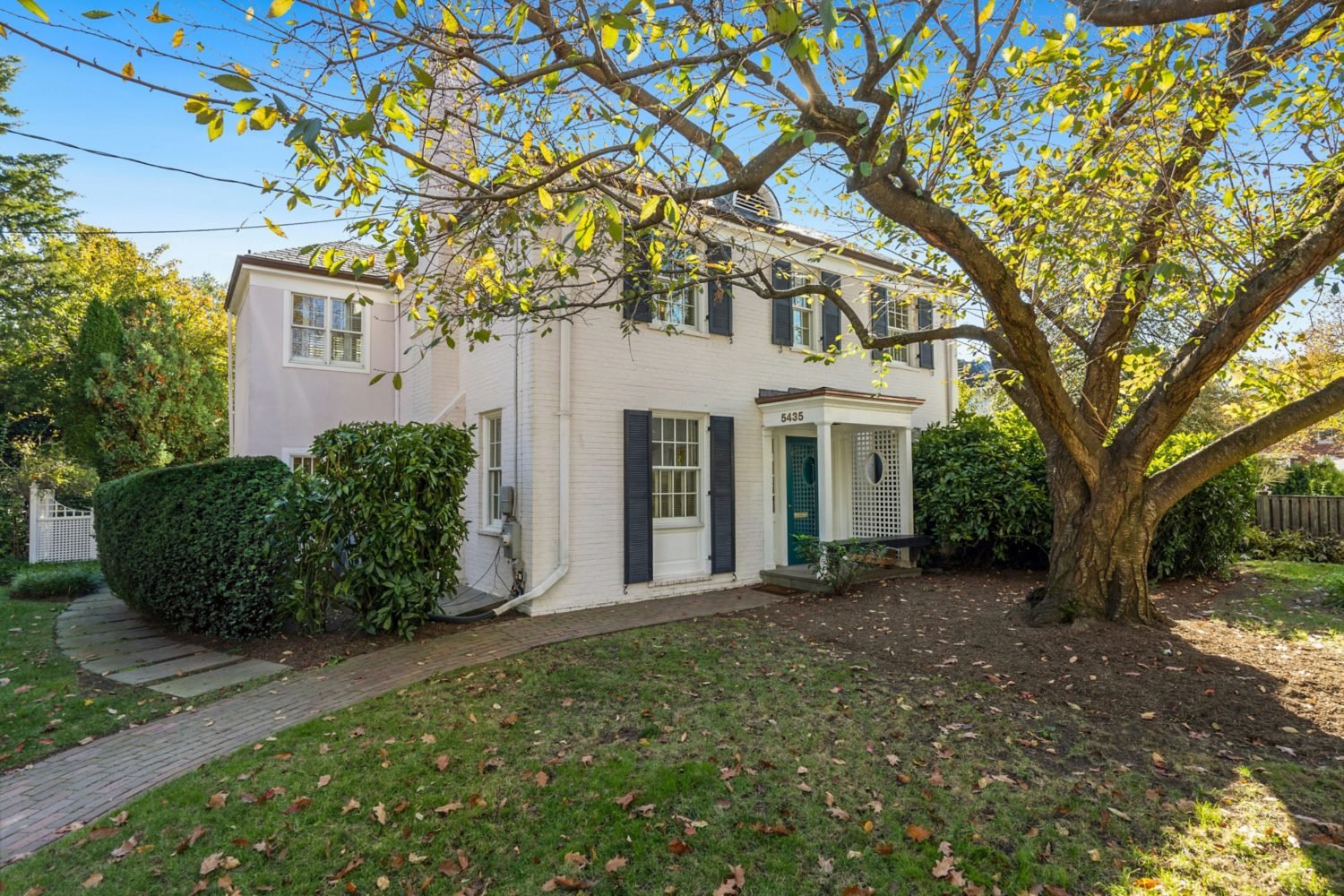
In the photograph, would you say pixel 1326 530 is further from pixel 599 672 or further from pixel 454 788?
pixel 454 788

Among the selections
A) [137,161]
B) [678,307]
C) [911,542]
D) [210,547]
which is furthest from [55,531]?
[911,542]

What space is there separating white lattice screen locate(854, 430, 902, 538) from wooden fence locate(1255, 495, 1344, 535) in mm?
7118

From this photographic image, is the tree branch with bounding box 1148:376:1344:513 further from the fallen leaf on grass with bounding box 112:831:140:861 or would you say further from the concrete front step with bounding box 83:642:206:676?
the concrete front step with bounding box 83:642:206:676

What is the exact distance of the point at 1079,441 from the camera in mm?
6434

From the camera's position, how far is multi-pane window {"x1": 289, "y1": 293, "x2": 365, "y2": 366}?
1179 centimetres

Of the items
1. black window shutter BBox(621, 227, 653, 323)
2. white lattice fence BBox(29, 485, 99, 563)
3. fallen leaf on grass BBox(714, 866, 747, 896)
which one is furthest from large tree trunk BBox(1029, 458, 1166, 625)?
white lattice fence BBox(29, 485, 99, 563)

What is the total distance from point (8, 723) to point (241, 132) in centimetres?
496

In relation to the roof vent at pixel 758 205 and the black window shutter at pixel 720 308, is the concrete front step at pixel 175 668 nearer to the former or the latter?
the black window shutter at pixel 720 308

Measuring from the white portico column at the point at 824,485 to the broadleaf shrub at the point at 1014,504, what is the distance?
183cm

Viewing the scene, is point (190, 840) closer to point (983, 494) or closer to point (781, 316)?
point (781, 316)

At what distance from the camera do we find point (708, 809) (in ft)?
11.4

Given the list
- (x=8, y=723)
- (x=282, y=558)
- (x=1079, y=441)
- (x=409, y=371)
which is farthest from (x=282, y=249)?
(x=1079, y=441)

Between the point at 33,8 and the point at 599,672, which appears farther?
the point at 599,672

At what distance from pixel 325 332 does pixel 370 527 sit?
6.64 m
